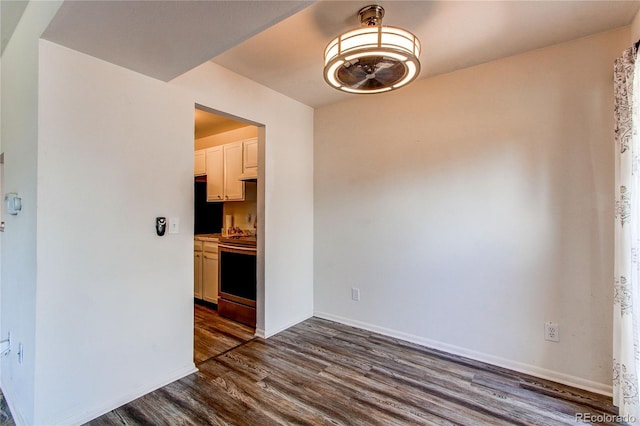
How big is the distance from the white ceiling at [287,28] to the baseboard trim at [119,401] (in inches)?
83.8

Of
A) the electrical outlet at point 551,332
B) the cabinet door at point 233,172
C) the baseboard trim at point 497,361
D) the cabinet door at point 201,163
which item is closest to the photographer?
the baseboard trim at point 497,361

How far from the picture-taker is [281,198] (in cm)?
315

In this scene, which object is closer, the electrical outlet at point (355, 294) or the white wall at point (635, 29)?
the white wall at point (635, 29)

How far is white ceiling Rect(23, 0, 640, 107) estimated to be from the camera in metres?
1.39

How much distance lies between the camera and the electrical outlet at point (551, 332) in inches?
86.2

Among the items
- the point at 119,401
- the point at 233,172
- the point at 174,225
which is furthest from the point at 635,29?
the point at 119,401

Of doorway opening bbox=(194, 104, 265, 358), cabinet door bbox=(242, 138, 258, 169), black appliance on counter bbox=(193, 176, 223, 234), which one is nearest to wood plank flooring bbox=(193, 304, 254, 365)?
doorway opening bbox=(194, 104, 265, 358)

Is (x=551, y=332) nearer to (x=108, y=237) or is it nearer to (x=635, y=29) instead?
(x=635, y=29)

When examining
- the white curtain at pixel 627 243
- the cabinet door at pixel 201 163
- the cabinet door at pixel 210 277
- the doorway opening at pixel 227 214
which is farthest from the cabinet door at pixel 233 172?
the white curtain at pixel 627 243

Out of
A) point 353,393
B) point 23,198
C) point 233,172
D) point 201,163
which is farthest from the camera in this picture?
point 201,163

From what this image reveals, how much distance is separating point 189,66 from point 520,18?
2137 millimetres

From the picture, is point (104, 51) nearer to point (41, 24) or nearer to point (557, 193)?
point (41, 24)

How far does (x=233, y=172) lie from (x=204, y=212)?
3.50ft

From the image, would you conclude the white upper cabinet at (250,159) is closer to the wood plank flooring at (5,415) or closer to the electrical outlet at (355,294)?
the electrical outlet at (355,294)
